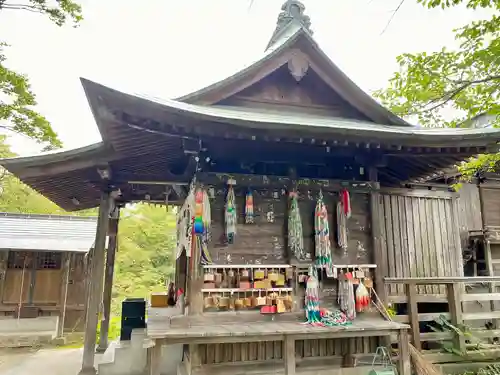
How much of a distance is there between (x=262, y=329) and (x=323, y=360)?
1.62 m

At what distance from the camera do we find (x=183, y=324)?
5645 millimetres

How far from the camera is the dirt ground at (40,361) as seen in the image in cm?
882

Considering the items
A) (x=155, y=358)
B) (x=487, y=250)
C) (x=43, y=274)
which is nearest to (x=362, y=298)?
(x=155, y=358)

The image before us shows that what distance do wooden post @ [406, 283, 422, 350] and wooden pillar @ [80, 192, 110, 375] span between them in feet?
19.9

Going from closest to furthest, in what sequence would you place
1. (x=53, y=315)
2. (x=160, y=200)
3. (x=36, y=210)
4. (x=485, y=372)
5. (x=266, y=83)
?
(x=485, y=372), (x=266, y=83), (x=160, y=200), (x=53, y=315), (x=36, y=210)

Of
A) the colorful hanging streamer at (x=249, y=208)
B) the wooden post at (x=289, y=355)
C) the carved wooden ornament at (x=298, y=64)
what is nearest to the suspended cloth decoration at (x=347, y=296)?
the wooden post at (x=289, y=355)

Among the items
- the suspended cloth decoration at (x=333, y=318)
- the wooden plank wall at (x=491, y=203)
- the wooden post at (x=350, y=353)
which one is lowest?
the wooden post at (x=350, y=353)

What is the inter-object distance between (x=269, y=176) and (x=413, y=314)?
366 centimetres

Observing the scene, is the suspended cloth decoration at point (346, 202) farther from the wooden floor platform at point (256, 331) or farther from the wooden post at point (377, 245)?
the wooden floor platform at point (256, 331)

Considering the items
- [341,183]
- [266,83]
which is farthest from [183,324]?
[266,83]

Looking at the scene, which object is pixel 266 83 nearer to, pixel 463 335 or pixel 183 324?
pixel 183 324

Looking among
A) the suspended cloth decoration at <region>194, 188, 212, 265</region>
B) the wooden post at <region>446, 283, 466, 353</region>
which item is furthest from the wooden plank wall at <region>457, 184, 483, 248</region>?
the suspended cloth decoration at <region>194, 188, 212, 265</region>

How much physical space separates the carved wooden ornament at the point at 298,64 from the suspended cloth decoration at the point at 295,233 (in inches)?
94.9

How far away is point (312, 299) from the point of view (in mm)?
6223
